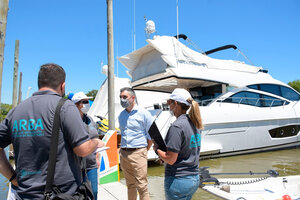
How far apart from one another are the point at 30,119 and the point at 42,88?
0.23m

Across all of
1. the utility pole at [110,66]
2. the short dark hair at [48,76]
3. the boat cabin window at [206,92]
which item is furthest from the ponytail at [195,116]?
the boat cabin window at [206,92]

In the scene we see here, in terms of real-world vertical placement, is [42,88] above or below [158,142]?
above

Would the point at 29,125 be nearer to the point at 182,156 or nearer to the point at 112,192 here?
the point at 182,156

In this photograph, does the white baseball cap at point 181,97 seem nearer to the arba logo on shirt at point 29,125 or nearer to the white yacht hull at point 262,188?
the arba logo on shirt at point 29,125

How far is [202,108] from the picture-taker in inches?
333

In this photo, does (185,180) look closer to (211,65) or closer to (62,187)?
(62,187)

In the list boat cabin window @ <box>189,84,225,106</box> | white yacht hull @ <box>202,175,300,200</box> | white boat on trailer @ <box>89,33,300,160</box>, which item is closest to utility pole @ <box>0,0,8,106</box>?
white yacht hull @ <box>202,175,300,200</box>

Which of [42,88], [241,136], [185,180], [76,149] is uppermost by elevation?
[42,88]

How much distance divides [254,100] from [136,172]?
325 inches

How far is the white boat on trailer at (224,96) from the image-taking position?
342 inches

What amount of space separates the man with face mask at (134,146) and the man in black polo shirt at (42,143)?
68.0 inches

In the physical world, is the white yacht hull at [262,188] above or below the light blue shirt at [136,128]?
below

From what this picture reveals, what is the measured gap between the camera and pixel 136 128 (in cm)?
327

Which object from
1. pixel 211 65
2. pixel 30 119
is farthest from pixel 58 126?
pixel 211 65
